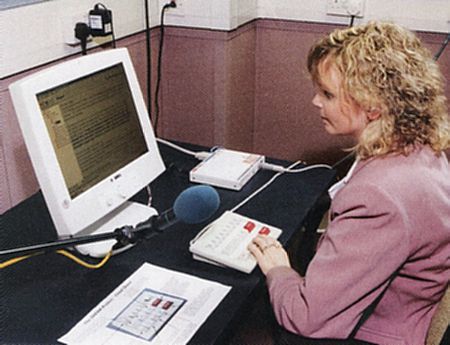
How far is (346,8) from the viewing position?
2152mm

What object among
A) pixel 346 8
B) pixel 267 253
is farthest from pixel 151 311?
pixel 346 8

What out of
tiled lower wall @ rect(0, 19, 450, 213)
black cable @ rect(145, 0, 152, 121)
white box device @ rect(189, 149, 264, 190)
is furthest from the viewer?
tiled lower wall @ rect(0, 19, 450, 213)

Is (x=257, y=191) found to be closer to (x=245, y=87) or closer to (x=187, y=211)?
(x=187, y=211)

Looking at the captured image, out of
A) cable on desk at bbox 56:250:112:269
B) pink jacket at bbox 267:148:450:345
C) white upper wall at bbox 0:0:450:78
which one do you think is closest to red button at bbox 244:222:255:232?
pink jacket at bbox 267:148:450:345

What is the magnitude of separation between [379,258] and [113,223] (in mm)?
611

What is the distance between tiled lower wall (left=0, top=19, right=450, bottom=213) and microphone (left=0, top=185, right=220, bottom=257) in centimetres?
101

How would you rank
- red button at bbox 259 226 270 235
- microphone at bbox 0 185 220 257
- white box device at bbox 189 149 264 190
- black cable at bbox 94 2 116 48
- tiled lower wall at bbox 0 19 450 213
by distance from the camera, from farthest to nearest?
tiled lower wall at bbox 0 19 450 213 < black cable at bbox 94 2 116 48 < white box device at bbox 189 149 264 190 < red button at bbox 259 226 270 235 < microphone at bbox 0 185 220 257

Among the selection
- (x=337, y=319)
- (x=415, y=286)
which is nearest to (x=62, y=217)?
(x=337, y=319)

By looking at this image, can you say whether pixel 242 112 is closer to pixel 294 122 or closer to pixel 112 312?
pixel 294 122

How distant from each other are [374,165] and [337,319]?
0.98 feet

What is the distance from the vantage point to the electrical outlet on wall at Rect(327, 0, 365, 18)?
2133mm

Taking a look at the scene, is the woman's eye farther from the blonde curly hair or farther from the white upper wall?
the white upper wall

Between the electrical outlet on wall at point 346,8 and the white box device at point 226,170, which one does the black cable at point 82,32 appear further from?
the electrical outlet on wall at point 346,8

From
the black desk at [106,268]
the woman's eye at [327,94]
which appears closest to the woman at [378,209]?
the woman's eye at [327,94]
